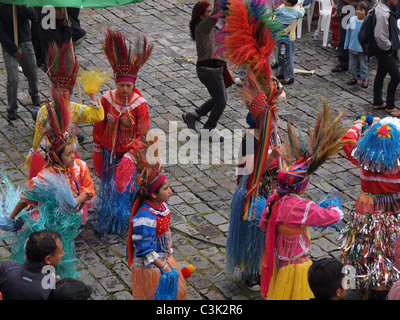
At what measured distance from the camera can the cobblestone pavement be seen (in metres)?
6.24

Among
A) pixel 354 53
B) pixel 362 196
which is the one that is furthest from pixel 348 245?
pixel 354 53

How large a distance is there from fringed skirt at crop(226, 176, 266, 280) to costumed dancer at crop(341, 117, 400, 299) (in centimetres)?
77

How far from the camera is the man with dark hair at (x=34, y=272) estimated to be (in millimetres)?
4309

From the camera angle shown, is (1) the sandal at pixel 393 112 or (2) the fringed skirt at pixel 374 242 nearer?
(2) the fringed skirt at pixel 374 242

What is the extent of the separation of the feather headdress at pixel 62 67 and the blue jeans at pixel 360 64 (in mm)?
4888

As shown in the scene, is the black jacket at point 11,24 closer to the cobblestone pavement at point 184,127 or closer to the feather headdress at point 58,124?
the cobblestone pavement at point 184,127

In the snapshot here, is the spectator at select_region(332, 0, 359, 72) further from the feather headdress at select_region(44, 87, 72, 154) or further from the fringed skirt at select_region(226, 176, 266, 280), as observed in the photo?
the feather headdress at select_region(44, 87, 72, 154)

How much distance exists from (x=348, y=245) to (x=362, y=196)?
45cm

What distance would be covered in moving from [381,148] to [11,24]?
206 inches

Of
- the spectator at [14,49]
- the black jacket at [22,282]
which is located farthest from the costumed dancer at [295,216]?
the spectator at [14,49]

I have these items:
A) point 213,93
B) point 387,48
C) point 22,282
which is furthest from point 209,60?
point 22,282

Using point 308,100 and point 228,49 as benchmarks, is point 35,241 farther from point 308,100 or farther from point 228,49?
point 308,100

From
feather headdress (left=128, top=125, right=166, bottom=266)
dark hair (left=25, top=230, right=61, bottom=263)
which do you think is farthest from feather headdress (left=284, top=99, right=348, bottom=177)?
dark hair (left=25, top=230, right=61, bottom=263)

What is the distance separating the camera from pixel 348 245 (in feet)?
19.3
